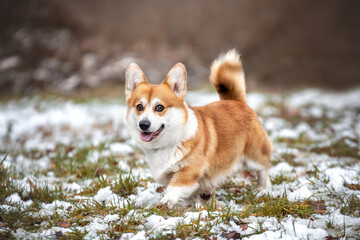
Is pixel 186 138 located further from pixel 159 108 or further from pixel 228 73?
pixel 228 73

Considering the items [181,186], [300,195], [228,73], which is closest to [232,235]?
[181,186]

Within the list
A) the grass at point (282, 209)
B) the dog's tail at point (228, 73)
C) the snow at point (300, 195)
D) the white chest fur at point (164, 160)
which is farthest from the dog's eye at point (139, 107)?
the snow at point (300, 195)

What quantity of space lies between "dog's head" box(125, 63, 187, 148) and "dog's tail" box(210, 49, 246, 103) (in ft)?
2.40

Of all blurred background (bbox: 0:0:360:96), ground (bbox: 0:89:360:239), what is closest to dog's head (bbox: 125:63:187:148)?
ground (bbox: 0:89:360:239)

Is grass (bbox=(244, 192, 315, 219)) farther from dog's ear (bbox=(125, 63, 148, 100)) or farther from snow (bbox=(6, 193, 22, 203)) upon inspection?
snow (bbox=(6, 193, 22, 203))

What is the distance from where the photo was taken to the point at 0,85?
1073 cm

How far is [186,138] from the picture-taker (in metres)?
2.77

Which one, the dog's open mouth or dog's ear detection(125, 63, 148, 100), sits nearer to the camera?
the dog's open mouth

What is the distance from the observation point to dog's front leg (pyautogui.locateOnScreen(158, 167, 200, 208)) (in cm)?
259

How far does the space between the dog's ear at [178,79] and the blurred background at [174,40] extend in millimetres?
7933

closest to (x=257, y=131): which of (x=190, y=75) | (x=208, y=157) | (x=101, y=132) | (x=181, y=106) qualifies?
(x=208, y=157)

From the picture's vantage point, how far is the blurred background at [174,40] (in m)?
11.3

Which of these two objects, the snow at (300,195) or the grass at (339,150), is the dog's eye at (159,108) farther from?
the grass at (339,150)

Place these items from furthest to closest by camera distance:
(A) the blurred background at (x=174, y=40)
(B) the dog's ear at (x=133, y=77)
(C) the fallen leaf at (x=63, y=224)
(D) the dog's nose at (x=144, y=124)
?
(A) the blurred background at (x=174, y=40)
(B) the dog's ear at (x=133, y=77)
(D) the dog's nose at (x=144, y=124)
(C) the fallen leaf at (x=63, y=224)
